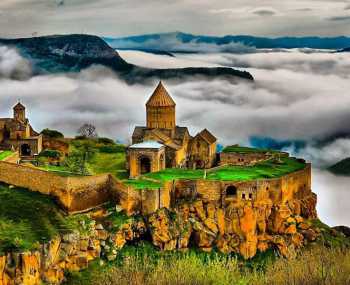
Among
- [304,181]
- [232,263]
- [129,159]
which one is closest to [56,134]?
[129,159]

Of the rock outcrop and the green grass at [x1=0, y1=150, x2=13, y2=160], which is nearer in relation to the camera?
the rock outcrop

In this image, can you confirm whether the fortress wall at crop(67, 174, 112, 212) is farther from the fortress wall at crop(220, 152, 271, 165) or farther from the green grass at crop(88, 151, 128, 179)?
the fortress wall at crop(220, 152, 271, 165)

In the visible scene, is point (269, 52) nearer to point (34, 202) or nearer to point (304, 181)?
point (304, 181)

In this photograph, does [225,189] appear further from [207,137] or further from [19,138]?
[19,138]

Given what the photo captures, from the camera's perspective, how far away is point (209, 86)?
11269 centimetres

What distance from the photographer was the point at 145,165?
1864 inches

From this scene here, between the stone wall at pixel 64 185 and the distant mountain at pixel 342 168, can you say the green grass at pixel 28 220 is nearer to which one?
the stone wall at pixel 64 185

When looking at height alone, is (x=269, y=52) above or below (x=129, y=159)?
above

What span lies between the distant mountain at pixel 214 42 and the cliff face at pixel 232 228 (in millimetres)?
89960

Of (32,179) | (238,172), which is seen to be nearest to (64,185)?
Answer: (32,179)

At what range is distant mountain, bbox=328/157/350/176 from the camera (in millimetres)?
79988

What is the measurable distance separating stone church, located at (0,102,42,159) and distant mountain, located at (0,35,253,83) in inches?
2312

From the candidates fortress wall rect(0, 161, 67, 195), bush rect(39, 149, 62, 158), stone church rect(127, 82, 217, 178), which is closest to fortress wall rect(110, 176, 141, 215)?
fortress wall rect(0, 161, 67, 195)

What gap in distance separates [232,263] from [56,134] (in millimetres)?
Answer: 26260
